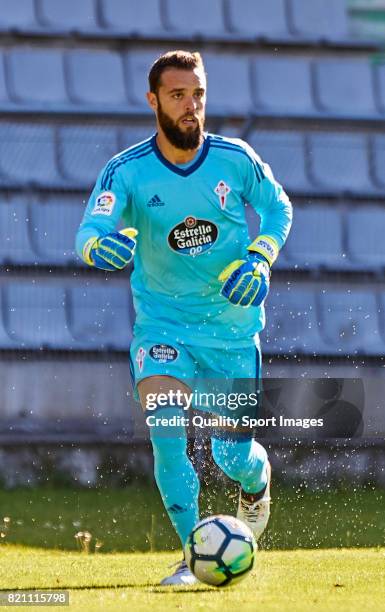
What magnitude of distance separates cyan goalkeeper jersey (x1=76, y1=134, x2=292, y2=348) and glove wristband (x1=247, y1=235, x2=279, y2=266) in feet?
0.17

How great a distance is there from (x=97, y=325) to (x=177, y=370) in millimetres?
5753

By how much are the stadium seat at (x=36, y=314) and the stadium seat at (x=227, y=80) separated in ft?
7.30

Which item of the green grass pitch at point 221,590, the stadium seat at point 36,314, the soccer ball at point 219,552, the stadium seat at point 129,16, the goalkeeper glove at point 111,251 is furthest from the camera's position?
the stadium seat at point 129,16

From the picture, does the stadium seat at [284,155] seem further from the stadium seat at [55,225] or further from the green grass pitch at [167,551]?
the green grass pitch at [167,551]

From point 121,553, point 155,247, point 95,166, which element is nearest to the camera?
point 155,247

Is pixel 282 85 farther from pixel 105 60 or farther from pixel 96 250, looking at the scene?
pixel 96 250

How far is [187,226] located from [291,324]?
229 inches

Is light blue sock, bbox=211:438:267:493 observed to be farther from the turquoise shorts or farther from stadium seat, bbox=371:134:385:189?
stadium seat, bbox=371:134:385:189

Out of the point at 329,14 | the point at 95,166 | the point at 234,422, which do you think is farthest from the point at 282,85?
the point at 234,422

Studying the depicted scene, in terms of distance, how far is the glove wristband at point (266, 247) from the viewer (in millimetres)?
6559

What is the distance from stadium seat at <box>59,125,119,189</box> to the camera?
12664 millimetres

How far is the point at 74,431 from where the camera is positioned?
11.9 m

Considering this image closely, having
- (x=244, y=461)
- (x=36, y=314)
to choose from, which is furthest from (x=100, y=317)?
(x=244, y=461)

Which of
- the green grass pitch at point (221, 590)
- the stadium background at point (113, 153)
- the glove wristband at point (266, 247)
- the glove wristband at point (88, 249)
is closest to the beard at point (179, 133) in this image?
the glove wristband at point (266, 247)
